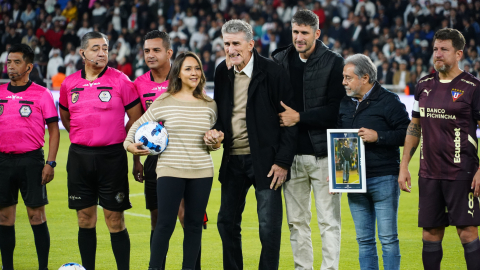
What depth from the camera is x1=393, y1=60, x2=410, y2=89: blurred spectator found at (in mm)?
18359

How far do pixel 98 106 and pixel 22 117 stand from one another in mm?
874

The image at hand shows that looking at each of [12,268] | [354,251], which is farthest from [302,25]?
[12,268]

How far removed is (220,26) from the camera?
73.7ft

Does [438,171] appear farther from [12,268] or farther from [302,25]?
[12,268]

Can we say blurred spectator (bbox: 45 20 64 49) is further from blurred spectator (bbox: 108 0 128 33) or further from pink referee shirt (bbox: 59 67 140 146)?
pink referee shirt (bbox: 59 67 140 146)

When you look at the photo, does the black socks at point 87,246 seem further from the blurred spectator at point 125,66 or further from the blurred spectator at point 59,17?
the blurred spectator at point 59,17

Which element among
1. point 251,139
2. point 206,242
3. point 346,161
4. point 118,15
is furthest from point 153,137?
point 118,15

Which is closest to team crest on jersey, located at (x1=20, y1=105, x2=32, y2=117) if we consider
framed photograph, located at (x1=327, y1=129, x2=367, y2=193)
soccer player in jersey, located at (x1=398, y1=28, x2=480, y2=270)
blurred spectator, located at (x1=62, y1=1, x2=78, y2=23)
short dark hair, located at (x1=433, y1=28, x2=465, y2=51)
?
framed photograph, located at (x1=327, y1=129, x2=367, y2=193)

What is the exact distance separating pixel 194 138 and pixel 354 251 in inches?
110

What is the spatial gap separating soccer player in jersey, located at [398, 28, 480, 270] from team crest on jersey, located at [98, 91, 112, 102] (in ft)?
8.52

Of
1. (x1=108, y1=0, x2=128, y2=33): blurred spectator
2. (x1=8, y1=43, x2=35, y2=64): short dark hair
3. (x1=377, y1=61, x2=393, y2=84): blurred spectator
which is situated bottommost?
(x1=8, y1=43, x2=35, y2=64): short dark hair

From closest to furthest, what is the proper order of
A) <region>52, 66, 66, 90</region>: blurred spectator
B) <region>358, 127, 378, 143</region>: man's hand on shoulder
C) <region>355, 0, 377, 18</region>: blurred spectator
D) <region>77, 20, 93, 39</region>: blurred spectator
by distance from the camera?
1. <region>358, 127, 378, 143</region>: man's hand on shoulder
2. <region>52, 66, 66, 90</region>: blurred spectator
3. <region>355, 0, 377, 18</region>: blurred spectator
4. <region>77, 20, 93, 39</region>: blurred spectator

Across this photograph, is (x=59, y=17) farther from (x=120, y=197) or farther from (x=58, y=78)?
(x=120, y=197)

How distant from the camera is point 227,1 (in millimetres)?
24375
